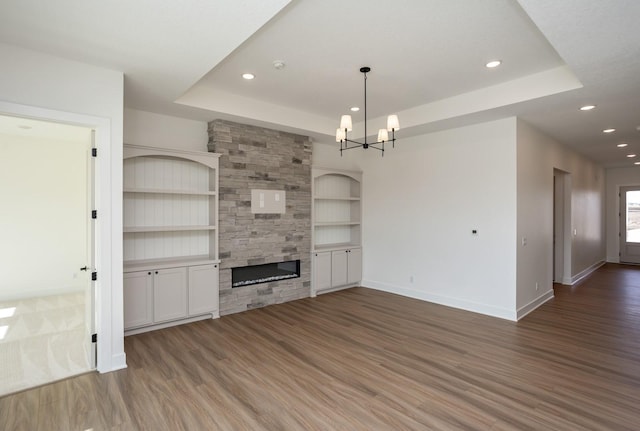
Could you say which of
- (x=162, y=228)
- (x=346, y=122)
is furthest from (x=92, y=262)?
(x=346, y=122)

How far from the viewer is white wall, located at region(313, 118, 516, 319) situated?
4.86 metres

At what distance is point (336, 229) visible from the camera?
6.94 m

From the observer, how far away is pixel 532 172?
203 inches

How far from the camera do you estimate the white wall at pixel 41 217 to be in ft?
18.4

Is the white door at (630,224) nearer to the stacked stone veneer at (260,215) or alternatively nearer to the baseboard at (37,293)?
the stacked stone veneer at (260,215)

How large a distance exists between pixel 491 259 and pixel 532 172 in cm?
150

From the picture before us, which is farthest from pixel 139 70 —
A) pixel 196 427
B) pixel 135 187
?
pixel 196 427

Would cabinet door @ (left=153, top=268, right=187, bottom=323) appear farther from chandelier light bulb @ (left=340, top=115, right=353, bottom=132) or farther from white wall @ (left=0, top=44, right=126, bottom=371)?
chandelier light bulb @ (left=340, top=115, right=353, bottom=132)

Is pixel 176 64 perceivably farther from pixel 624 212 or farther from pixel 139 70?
pixel 624 212

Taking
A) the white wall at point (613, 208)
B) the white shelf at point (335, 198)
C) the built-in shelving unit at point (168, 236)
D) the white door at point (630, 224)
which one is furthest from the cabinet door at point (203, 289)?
the white door at point (630, 224)

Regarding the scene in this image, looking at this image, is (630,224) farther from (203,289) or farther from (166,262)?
(166,262)

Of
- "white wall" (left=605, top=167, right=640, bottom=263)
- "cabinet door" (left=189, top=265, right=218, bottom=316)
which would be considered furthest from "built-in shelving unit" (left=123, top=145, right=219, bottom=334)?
"white wall" (left=605, top=167, right=640, bottom=263)

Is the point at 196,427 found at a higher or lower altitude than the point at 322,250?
lower

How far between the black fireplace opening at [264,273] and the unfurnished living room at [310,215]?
0.04 m
